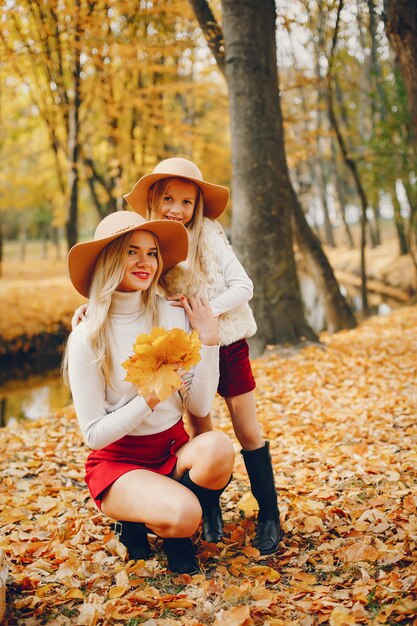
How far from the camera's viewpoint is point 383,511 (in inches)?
118

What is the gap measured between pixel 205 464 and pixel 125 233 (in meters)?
1.26

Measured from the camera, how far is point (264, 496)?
2.92 meters

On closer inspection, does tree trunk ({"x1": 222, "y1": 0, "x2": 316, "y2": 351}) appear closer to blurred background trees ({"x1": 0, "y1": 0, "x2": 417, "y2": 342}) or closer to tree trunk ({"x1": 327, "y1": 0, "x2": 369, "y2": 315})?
blurred background trees ({"x1": 0, "y1": 0, "x2": 417, "y2": 342})

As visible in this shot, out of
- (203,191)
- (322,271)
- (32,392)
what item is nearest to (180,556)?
(203,191)

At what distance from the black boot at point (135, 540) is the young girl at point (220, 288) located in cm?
37

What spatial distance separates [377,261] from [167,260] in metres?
18.8

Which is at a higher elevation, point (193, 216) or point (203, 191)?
point (203, 191)

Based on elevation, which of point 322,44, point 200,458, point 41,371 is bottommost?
point 41,371

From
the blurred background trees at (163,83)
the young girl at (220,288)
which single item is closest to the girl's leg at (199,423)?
the young girl at (220,288)

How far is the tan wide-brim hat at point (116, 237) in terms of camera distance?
8.42 ft

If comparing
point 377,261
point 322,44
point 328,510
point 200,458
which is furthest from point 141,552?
point 377,261

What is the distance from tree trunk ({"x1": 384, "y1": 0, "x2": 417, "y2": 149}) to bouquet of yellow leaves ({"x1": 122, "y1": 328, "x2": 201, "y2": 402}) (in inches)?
145

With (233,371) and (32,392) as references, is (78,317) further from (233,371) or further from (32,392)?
(32,392)

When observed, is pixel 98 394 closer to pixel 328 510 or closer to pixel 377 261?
pixel 328 510
